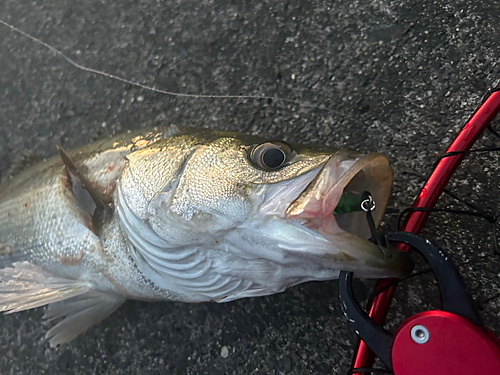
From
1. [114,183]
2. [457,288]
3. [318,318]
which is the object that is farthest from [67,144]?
[457,288]

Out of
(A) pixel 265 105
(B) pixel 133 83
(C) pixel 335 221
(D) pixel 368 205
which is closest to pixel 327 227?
(C) pixel 335 221

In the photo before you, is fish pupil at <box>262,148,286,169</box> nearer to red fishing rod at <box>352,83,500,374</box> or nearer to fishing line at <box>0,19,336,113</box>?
red fishing rod at <box>352,83,500,374</box>

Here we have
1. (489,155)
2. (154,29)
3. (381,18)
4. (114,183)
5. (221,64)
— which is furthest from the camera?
(154,29)

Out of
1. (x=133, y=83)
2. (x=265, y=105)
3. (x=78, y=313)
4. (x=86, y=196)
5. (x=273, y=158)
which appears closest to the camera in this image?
(x=273, y=158)

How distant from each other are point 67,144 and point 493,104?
5.71 ft

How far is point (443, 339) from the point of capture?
32.0 inches

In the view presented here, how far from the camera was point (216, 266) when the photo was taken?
0.99m

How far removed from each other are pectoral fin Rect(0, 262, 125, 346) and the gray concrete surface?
198mm

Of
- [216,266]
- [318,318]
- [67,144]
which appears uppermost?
[67,144]

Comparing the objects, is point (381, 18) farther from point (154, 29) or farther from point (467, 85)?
point (154, 29)

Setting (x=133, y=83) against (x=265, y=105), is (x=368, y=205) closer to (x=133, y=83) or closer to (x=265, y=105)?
(x=265, y=105)

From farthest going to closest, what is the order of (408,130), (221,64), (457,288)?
1. (221,64)
2. (408,130)
3. (457,288)

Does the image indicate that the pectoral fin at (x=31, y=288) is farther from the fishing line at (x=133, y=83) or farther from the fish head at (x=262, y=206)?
the fishing line at (x=133, y=83)

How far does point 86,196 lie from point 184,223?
417 millimetres
